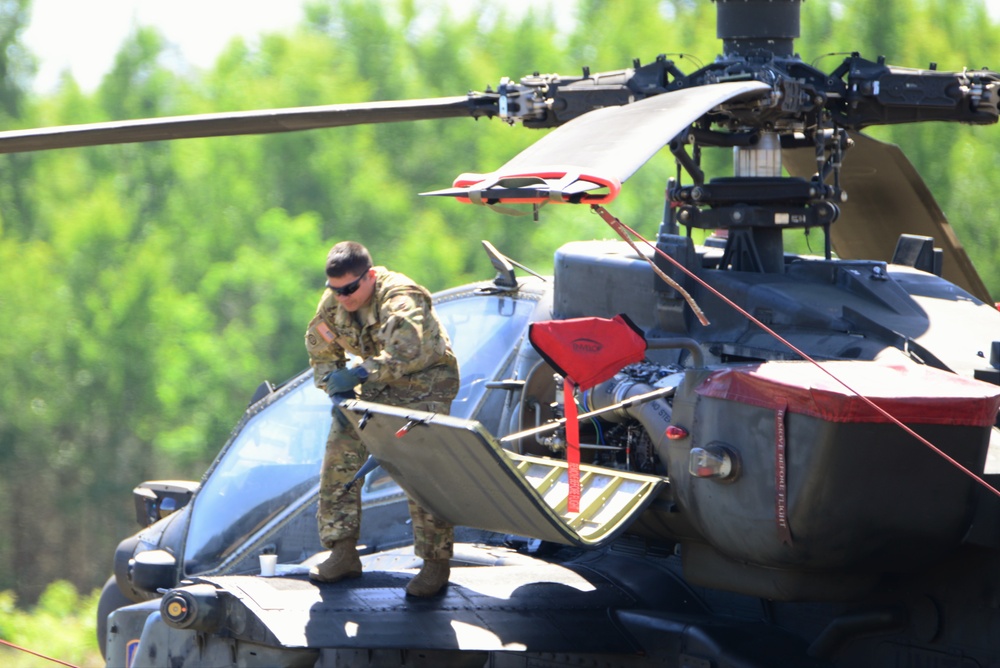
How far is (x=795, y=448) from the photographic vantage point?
4430mm

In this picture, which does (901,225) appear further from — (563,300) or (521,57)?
(521,57)

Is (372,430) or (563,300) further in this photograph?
(563,300)

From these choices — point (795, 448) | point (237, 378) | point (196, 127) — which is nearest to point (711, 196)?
point (795, 448)

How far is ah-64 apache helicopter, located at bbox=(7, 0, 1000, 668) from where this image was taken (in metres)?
4.44

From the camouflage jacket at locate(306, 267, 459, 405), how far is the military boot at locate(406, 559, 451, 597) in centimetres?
60

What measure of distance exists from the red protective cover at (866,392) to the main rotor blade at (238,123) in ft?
6.45

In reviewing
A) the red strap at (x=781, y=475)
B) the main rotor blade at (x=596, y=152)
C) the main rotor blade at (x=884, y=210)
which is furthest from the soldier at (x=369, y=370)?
the main rotor blade at (x=884, y=210)

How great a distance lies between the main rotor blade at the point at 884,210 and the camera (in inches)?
256

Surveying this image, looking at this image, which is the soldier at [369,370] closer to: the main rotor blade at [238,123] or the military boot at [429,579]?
the military boot at [429,579]

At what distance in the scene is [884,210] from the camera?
673 cm

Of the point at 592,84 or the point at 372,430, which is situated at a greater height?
the point at 592,84

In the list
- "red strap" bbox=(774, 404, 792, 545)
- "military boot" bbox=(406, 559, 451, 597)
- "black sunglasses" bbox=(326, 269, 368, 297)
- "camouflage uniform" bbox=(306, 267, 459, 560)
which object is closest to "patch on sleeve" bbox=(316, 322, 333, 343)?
"camouflage uniform" bbox=(306, 267, 459, 560)

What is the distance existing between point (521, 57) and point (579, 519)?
73.0 feet

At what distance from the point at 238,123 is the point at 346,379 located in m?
1.45
